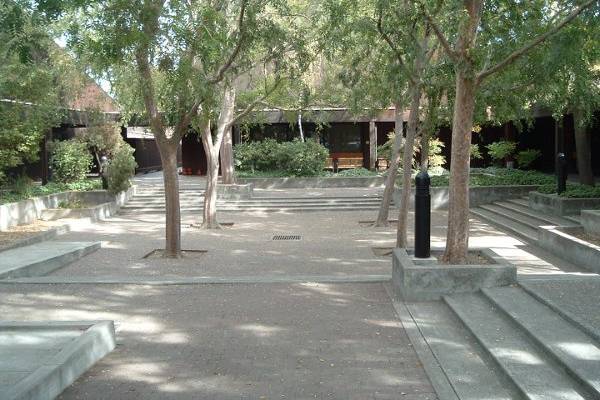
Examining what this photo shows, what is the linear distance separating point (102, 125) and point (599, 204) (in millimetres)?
18231

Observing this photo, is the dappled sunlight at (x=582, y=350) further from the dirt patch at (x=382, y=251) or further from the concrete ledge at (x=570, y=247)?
the dirt patch at (x=382, y=251)

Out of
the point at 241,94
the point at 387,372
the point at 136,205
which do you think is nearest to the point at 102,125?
the point at 136,205

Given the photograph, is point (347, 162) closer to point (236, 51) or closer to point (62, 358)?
point (236, 51)

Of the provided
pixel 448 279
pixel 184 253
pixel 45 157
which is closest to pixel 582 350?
pixel 448 279

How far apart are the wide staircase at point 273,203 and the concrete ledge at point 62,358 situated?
1508 centimetres

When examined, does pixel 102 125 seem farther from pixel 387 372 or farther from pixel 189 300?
pixel 387 372

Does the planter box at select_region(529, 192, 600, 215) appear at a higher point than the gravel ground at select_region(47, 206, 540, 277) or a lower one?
higher

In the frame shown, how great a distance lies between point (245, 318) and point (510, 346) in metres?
2.96

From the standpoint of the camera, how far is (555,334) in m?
5.63

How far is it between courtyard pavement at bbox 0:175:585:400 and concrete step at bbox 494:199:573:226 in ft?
4.56

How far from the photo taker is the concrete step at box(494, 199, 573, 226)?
14.4 meters

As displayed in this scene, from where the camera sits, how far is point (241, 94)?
60.7ft

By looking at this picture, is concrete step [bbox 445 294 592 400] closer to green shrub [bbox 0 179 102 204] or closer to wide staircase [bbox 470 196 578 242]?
wide staircase [bbox 470 196 578 242]

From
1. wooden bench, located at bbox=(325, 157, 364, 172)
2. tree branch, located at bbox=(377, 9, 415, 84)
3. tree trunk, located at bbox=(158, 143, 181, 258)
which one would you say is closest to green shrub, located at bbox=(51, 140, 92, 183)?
tree trunk, located at bbox=(158, 143, 181, 258)
